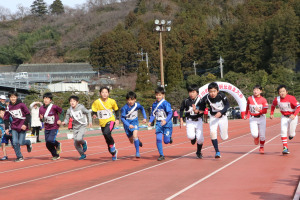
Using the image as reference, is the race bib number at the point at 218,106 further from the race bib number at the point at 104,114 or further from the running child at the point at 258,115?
the race bib number at the point at 104,114

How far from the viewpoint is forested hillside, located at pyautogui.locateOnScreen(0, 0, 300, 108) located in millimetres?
57812

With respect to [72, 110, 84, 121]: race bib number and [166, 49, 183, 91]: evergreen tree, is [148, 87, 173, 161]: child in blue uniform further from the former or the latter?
[166, 49, 183, 91]: evergreen tree

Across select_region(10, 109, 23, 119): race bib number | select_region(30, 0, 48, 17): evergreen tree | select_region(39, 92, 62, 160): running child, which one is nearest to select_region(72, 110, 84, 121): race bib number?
select_region(39, 92, 62, 160): running child

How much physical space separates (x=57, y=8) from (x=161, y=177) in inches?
5069

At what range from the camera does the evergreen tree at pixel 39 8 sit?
129m

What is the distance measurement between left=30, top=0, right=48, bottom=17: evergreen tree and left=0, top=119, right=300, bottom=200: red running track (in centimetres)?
12091

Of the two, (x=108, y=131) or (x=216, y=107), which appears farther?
(x=108, y=131)

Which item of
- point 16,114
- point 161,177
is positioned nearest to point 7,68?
point 16,114

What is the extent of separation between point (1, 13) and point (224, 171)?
13388cm

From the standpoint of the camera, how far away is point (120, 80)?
228 feet

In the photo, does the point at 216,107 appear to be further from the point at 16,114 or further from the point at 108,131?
the point at 16,114

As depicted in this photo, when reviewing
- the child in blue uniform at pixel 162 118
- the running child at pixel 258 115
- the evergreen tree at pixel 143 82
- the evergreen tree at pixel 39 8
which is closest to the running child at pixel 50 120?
the child in blue uniform at pixel 162 118

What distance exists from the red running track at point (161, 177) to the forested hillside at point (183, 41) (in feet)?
133

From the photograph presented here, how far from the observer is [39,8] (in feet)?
424
